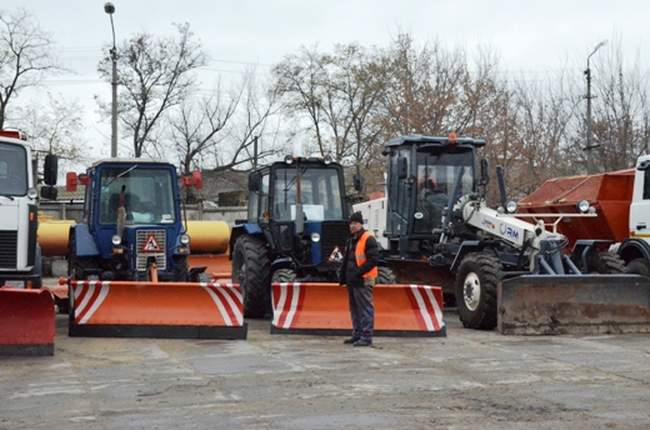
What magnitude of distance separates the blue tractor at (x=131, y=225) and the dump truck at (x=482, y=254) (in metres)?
3.91

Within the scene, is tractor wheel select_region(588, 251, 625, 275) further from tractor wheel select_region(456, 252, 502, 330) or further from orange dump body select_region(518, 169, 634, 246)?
tractor wheel select_region(456, 252, 502, 330)

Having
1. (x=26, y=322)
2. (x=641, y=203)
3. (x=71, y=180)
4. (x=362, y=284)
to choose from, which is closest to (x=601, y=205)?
(x=641, y=203)

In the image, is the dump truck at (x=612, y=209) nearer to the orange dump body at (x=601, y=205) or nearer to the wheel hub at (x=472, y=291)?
the orange dump body at (x=601, y=205)

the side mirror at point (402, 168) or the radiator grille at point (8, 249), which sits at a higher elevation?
the side mirror at point (402, 168)

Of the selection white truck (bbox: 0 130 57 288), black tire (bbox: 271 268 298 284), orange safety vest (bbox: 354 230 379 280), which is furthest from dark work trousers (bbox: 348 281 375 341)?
white truck (bbox: 0 130 57 288)

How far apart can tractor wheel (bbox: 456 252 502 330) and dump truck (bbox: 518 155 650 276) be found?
6.31 ft

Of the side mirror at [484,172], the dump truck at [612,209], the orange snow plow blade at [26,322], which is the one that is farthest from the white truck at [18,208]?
the dump truck at [612,209]

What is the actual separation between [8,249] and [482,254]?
6784mm

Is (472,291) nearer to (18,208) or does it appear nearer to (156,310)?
(156,310)

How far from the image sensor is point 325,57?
46656 millimetres

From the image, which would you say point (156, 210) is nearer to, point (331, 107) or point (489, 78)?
point (489, 78)

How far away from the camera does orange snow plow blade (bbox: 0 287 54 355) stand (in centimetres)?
1124

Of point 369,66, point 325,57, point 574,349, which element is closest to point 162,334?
point 574,349

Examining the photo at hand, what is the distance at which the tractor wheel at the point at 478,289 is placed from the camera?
14039 millimetres
